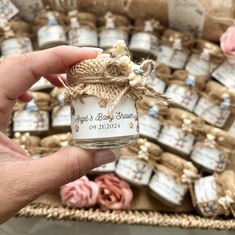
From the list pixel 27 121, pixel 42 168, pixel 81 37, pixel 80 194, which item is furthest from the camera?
pixel 81 37

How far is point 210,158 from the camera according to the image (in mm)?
1275

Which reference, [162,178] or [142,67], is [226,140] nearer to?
[162,178]

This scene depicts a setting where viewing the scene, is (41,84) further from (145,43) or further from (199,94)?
(199,94)

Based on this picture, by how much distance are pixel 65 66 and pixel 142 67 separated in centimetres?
17

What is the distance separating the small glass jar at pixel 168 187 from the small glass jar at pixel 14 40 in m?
0.58

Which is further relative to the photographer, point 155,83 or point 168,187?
A: point 155,83

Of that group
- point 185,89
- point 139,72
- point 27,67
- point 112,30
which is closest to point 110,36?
point 112,30

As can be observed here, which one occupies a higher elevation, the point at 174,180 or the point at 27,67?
the point at 27,67

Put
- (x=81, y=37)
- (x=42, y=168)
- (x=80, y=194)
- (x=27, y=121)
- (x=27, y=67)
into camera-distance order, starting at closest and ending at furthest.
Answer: (x=42, y=168) < (x=27, y=67) < (x=80, y=194) < (x=27, y=121) < (x=81, y=37)

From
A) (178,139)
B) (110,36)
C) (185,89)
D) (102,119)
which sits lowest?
(178,139)

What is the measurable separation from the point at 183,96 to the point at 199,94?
0.21 feet

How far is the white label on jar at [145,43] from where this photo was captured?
1.42 m

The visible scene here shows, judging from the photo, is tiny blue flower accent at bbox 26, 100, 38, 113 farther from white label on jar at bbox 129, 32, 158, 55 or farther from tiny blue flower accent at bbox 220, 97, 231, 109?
tiny blue flower accent at bbox 220, 97, 231, 109

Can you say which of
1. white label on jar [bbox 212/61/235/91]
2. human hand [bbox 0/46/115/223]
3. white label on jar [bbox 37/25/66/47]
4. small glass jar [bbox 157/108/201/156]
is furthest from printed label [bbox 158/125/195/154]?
human hand [bbox 0/46/115/223]
